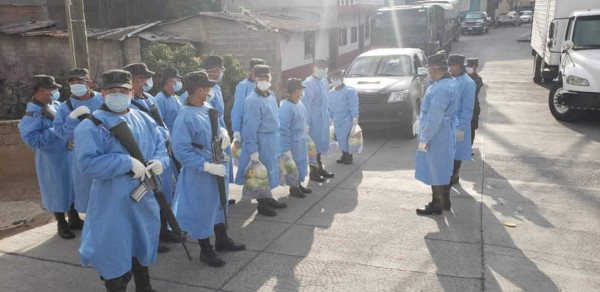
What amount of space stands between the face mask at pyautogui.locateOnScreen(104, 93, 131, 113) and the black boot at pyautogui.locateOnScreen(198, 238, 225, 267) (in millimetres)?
1616

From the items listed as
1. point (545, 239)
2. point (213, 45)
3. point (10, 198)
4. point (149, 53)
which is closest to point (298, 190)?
point (545, 239)

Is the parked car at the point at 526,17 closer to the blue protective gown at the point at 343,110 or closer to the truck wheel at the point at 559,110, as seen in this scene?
the truck wheel at the point at 559,110

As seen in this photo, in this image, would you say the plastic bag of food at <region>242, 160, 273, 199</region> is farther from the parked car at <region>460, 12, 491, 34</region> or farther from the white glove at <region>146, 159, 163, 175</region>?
the parked car at <region>460, 12, 491, 34</region>

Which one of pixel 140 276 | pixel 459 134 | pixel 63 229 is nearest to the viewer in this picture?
pixel 140 276

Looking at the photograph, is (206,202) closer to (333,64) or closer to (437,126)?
(437,126)

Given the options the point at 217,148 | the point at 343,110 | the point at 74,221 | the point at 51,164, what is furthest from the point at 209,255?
the point at 343,110

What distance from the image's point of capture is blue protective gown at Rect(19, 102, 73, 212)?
17.0ft

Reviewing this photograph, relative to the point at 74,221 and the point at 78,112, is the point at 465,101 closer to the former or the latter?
the point at 78,112

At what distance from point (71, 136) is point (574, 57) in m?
10.4

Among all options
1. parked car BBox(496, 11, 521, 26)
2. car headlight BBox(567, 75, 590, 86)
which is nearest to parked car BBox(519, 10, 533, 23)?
parked car BBox(496, 11, 521, 26)

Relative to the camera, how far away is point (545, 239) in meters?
5.06

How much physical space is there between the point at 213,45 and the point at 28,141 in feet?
36.5

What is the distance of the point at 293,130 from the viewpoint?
627cm

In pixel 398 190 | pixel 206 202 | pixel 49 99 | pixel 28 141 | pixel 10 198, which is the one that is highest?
pixel 49 99
